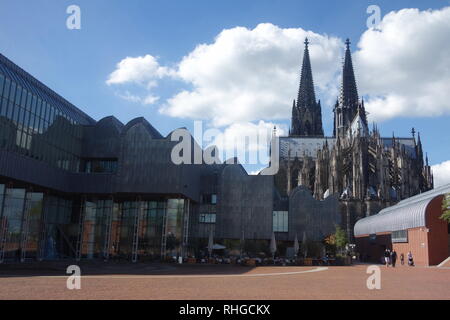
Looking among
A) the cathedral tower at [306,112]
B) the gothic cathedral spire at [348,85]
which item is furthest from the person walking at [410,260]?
the gothic cathedral spire at [348,85]

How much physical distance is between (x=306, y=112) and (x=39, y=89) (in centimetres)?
9172

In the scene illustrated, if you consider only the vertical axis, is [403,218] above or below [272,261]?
above

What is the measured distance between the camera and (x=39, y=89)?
Result: 135ft

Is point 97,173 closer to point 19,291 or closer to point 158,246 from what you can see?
point 158,246

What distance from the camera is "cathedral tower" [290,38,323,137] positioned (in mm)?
122000

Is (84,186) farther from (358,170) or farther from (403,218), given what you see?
(358,170)

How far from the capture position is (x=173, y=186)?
43406 mm

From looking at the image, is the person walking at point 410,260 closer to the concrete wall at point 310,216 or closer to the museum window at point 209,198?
the concrete wall at point 310,216

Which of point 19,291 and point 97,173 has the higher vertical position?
point 97,173

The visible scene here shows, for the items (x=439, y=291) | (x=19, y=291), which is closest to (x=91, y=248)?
(x=19, y=291)

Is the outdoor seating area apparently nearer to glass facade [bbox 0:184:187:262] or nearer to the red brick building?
glass facade [bbox 0:184:187:262]

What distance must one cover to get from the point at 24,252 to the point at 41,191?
6.55m

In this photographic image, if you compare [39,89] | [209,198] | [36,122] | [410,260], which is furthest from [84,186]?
[410,260]

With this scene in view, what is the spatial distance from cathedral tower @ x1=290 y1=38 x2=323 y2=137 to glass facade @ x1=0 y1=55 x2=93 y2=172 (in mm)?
82552
